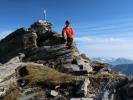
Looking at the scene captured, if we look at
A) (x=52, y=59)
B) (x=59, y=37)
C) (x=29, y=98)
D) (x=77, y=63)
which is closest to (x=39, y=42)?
(x=59, y=37)

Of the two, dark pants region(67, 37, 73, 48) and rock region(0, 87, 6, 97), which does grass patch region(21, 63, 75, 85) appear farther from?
dark pants region(67, 37, 73, 48)

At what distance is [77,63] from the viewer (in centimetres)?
3800

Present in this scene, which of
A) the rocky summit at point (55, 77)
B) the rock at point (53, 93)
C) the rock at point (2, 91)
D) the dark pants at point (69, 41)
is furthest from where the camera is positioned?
the dark pants at point (69, 41)

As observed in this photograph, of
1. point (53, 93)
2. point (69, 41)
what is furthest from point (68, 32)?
point (53, 93)

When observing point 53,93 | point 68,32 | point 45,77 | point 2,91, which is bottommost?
point 2,91

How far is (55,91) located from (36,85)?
2.90 metres

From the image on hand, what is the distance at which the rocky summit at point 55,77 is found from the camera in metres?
26.7

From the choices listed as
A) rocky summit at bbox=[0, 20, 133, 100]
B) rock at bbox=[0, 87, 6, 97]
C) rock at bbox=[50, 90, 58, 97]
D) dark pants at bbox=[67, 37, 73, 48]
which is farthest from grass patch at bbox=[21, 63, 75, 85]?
dark pants at bbox=[67, 37, 73, 48]

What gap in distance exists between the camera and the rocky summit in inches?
1049

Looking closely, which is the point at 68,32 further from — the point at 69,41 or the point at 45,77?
the point at 45,77

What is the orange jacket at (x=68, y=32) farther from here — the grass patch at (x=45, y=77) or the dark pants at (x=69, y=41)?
the grass patch at (x=45, y=77)

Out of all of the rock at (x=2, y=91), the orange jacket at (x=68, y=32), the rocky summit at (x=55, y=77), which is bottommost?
the rock at (x=2, y=91)

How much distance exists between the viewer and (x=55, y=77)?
102ft

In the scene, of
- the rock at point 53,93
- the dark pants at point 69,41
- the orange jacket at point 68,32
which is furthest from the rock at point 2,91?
the dark pants at point 69,41
